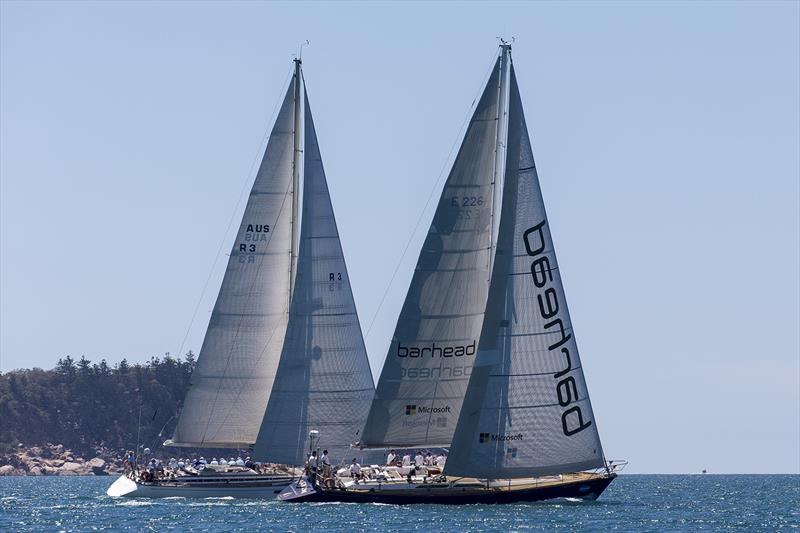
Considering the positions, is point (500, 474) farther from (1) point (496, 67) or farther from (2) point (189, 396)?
(2) point (189, 396)

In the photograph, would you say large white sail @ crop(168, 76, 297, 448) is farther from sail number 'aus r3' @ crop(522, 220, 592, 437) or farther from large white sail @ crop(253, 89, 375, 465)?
sail number 'aus r3' @ crop(522, 220, 592, 437)

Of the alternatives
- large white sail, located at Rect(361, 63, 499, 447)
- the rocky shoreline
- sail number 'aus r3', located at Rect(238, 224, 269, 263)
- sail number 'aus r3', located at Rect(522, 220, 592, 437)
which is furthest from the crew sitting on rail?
the rocky shoreline

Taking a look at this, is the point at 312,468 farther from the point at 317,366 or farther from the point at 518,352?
the point at 518,352

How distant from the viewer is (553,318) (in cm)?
5000

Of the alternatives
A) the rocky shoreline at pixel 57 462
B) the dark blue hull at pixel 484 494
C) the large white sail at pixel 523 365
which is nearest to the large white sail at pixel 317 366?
the dark blue hull at pixel 484 494

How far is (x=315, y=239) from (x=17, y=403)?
107131 millimetres

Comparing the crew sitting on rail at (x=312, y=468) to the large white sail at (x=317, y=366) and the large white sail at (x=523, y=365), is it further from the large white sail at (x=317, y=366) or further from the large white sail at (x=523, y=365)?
the large white sail at (x=523, y=365)

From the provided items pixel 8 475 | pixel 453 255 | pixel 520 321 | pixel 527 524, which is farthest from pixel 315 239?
pixel 8 475

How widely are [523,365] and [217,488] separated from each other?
14.9 metres

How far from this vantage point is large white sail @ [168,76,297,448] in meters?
61.2

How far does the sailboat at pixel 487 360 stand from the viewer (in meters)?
49.8

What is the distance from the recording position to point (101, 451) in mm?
157000

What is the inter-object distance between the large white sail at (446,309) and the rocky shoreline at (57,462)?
103 meters

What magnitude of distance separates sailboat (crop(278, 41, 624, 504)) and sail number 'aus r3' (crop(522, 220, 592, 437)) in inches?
1.2
